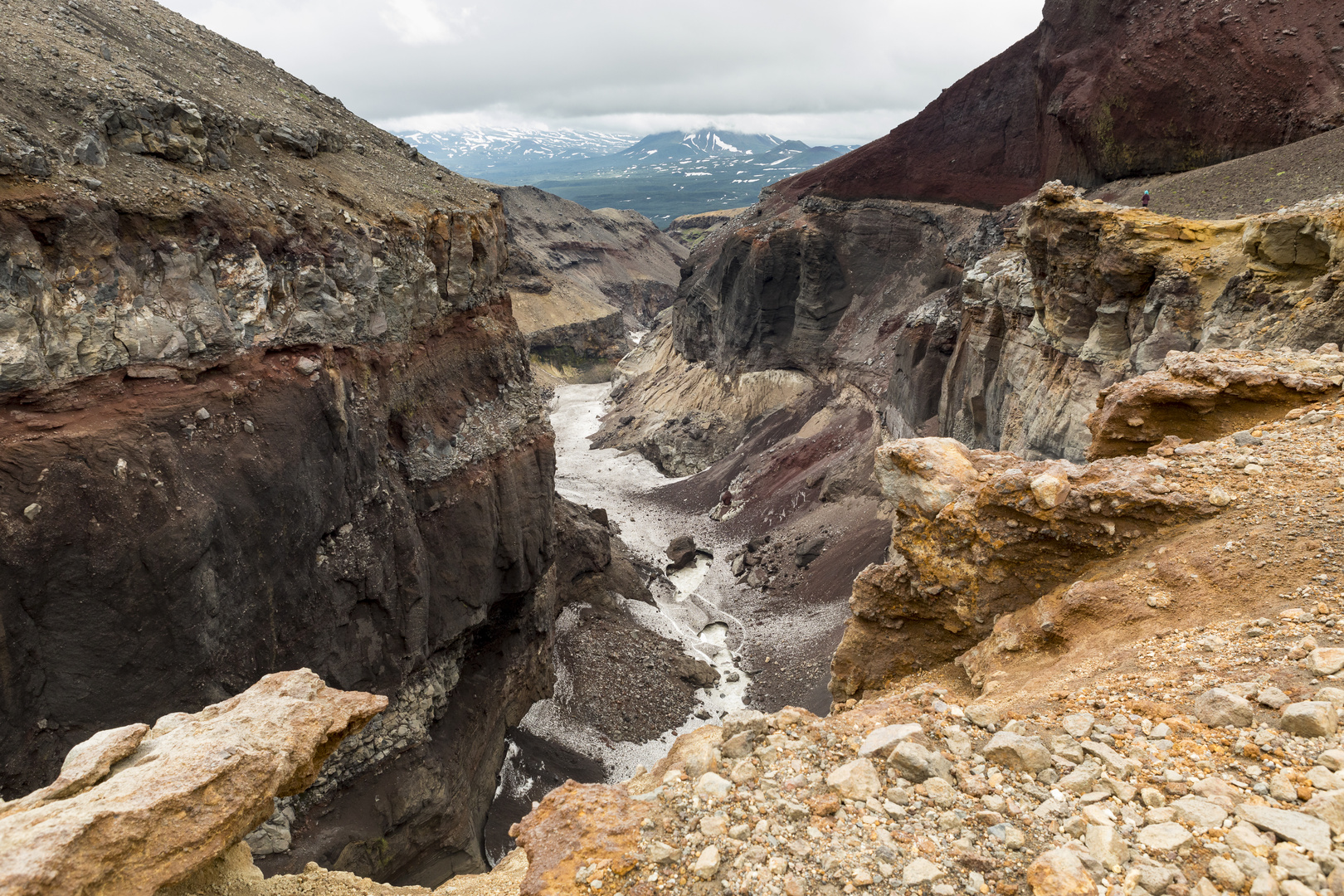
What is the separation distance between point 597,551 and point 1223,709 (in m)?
24.2

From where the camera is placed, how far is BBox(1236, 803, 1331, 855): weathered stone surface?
3.54 m

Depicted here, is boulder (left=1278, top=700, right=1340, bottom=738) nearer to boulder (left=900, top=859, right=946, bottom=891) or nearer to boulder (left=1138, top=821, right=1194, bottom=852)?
boulder (left=1138, top=821, right=1194, bottom=852)

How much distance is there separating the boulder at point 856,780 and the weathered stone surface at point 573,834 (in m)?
1.23

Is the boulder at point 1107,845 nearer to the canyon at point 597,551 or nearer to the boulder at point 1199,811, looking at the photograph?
the canyon at point 597,551

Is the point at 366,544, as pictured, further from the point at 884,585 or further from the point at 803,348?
the point at 803,348

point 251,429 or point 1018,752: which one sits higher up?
point 251,429

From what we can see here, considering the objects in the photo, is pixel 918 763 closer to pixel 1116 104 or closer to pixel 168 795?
pixel 168 795

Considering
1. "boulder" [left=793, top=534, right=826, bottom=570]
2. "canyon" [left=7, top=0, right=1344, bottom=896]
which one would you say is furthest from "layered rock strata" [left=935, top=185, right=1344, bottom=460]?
"boulder" [left=793, top=534, right=826, bottom=570]

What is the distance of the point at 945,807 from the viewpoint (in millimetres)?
4531

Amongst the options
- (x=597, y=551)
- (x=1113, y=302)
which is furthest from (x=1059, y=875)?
(x=597, y=551)

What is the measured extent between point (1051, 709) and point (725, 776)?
2434mm

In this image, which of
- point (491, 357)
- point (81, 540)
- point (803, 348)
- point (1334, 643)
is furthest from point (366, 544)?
point (803, 348)

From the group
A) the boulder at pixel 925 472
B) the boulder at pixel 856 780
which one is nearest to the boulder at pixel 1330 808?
the boulder at pixel 856 780

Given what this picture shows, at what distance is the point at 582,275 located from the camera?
9269 centimetres
